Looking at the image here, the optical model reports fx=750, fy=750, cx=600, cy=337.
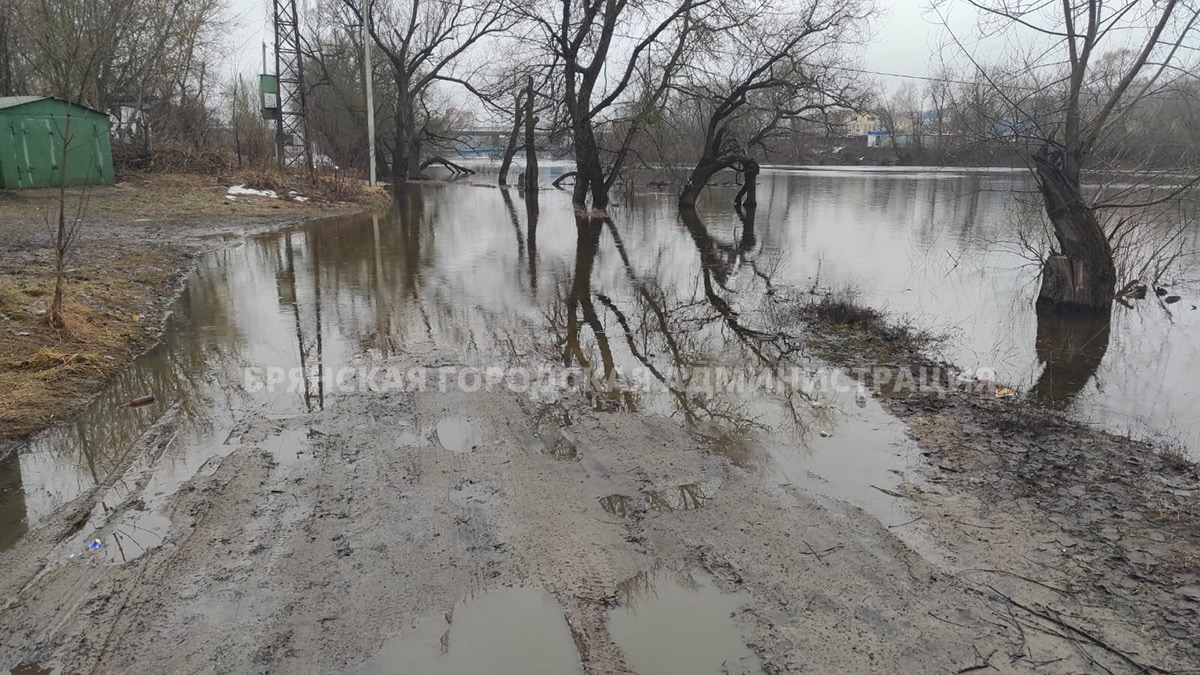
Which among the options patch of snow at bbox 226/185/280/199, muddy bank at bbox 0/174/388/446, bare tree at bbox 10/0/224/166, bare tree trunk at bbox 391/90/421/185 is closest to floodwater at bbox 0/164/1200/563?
muddy bank at bbox 0/174/388/446

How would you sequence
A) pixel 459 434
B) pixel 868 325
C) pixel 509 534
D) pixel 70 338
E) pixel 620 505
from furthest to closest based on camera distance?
pixel 868 325 → pixel 70 338 → pixel 459 434 → pixel 620 505 → pixel 509 534

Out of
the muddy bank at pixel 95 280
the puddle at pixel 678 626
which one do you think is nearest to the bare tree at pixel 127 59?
the muddy bank at pixel 95 280

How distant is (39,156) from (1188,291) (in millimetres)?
23204

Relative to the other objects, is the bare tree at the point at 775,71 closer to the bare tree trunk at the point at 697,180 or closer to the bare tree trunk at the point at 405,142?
the bare tree trunk at the point at 697,180

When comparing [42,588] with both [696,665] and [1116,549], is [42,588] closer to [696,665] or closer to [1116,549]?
[696,665]

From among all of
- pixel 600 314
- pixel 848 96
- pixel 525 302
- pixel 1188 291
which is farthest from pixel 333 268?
pixel 848 96

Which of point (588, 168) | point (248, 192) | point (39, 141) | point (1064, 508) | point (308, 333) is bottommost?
point (1064, 508)

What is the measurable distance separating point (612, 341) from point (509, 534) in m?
4.30

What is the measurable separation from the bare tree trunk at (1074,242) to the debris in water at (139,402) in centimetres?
1012

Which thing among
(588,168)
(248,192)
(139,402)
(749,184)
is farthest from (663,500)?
(749,184)

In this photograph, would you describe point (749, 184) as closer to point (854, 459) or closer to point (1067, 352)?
point (1067, 352)

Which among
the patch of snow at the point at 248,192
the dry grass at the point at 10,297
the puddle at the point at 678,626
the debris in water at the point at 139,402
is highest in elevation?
the patch of snow at the point at 248,192

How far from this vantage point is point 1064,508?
14.1 feet

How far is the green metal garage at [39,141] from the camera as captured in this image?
55.2ft
